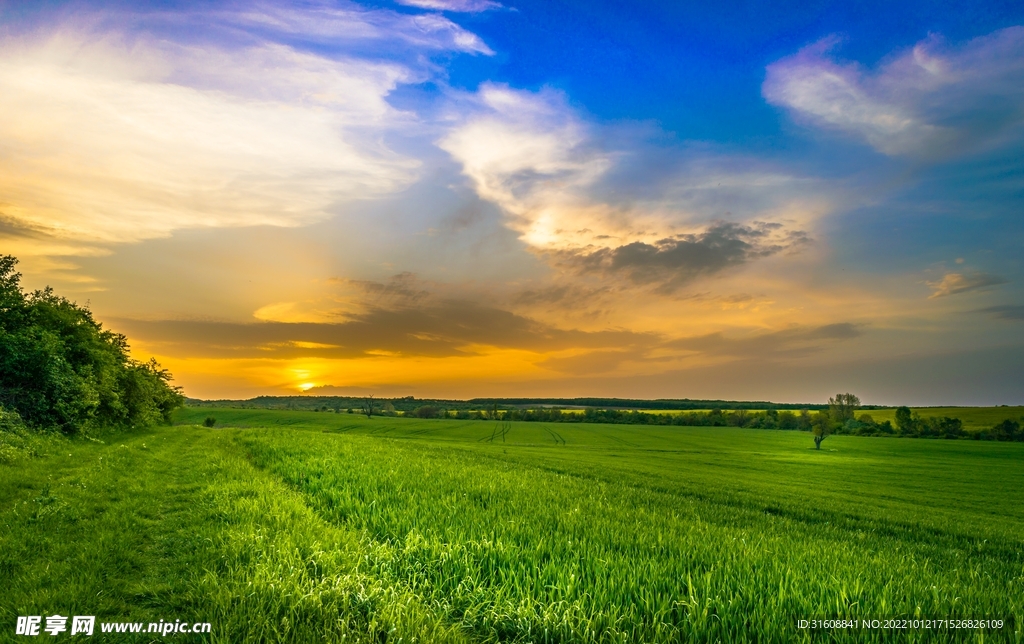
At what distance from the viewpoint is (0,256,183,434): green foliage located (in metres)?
27.6

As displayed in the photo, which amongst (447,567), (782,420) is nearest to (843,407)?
(782,420)

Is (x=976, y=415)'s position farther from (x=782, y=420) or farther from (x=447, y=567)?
(x=447, y=567)

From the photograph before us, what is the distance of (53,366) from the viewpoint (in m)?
29.1

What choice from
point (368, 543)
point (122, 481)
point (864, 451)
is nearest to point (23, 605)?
point (368, 543)

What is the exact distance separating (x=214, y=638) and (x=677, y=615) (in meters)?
4.63

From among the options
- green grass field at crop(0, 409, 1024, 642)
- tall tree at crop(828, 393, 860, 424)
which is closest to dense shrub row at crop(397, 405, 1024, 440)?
tall tree at crop(828, 393, 860, 424)

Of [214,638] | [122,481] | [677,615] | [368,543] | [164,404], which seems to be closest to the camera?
[214,638]

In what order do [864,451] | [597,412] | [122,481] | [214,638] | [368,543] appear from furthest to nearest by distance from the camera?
[597,412]
[864,451]
[122,481]
[368,543]
[214,638]

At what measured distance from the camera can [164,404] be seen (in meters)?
60.6

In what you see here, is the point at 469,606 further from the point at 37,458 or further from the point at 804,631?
the point at 37,458

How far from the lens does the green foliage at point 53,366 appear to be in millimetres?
27578

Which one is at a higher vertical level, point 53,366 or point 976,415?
point 53,366

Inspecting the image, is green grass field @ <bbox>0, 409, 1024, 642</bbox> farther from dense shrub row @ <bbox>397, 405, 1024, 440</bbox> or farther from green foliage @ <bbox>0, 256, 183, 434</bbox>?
dense shrub row @ <bbox>397, 405, 1024, 440</bbox>

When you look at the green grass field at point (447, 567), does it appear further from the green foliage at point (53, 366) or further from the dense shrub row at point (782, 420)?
the dense shrub row at point (782, 420)
